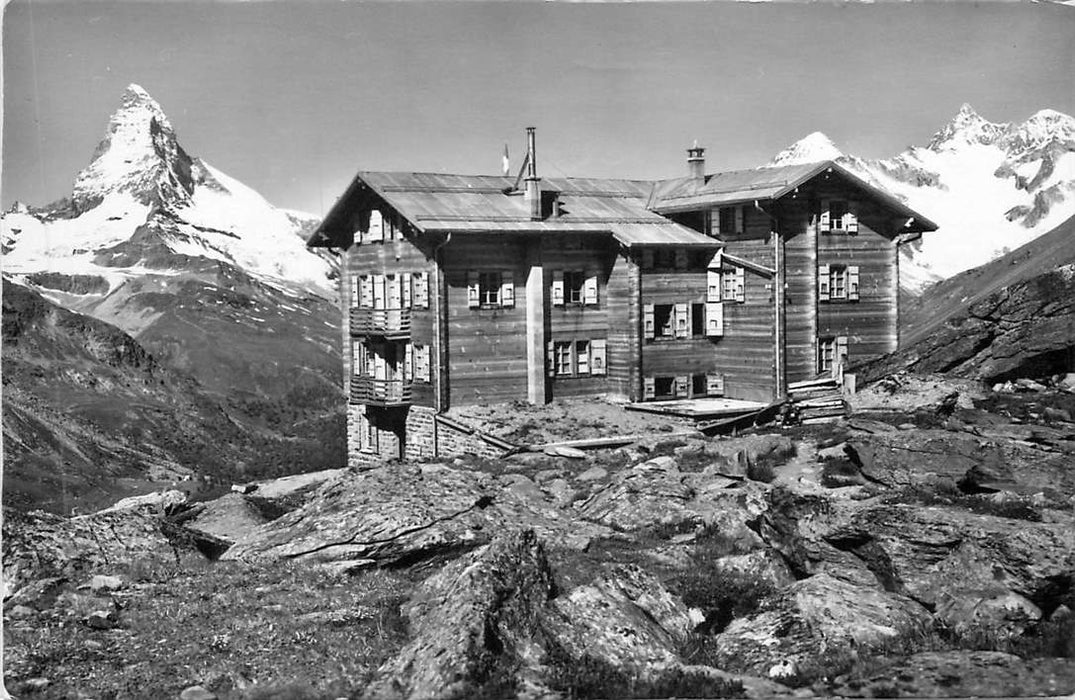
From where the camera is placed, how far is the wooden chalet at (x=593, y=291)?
38.3 m

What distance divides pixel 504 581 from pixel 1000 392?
20332 millimetres

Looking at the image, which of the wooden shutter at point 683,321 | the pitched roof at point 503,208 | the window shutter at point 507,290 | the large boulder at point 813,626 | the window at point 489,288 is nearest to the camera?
the large boulder at point 813,626

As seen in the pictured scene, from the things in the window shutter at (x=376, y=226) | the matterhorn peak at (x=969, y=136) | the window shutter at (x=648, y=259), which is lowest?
the window shutter at (x=648, y=259)

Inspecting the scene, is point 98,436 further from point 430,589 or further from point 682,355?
point 430,589

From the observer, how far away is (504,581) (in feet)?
45.4

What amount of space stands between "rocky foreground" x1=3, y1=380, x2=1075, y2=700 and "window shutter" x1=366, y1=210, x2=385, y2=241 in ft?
66.4

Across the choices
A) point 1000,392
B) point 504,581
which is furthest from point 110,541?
point 1000,392

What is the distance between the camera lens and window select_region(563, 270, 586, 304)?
132ft

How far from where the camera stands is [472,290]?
3819 centimetres

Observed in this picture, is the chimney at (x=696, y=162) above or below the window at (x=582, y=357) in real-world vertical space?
above

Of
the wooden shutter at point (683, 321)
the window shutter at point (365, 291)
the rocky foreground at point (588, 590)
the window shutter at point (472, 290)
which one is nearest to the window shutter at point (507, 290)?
the window shutter at point (472, 290)

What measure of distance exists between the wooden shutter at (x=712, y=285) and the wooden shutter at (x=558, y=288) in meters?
6.24

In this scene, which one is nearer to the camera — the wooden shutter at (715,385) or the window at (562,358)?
the window at (562,358)

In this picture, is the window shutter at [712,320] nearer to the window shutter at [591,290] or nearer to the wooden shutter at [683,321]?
the wooden shutter at [683,321]
